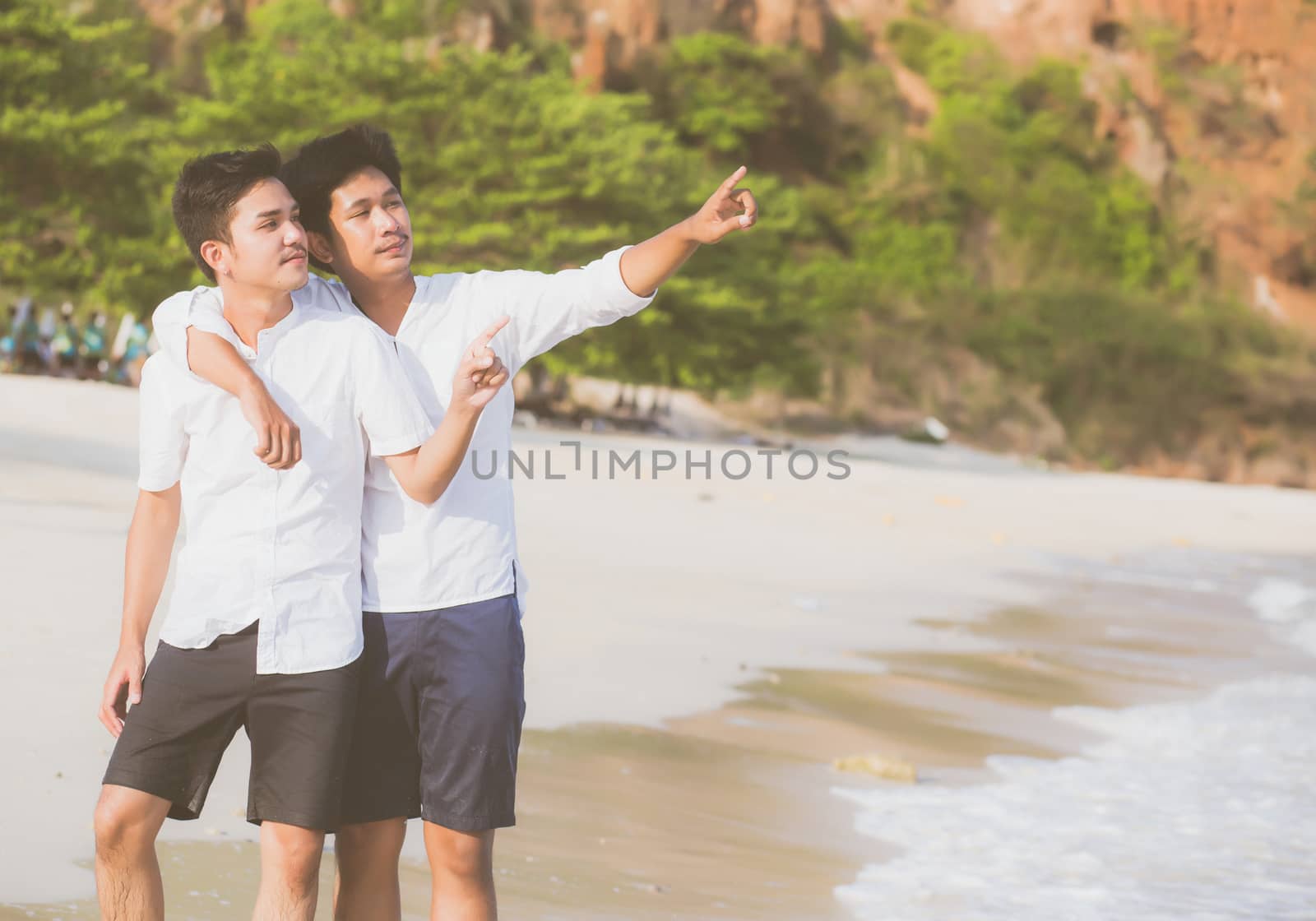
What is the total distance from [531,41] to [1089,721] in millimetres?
40392

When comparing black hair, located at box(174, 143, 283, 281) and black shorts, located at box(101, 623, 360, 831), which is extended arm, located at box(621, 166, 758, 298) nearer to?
black hair, located at box(174, 143, 283, 281)

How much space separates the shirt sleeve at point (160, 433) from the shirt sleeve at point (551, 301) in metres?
0.56

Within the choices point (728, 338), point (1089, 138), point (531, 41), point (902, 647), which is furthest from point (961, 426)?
point (902, 647)

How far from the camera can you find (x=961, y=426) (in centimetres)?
3775

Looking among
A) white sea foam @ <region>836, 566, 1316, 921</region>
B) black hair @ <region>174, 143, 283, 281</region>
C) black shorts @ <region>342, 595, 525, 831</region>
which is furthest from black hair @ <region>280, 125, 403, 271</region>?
white sea foam @ <region>836, 566, 1316, 921</region>

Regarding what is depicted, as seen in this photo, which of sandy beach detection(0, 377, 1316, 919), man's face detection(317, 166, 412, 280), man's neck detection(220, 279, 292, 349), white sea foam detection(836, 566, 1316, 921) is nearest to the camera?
man's neck detection(220, 279, 292, 349)

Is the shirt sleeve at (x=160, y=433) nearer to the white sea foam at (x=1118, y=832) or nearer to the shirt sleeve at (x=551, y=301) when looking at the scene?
the shirt sleeve at (x=551, y=301)

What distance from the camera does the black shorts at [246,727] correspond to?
106 inches

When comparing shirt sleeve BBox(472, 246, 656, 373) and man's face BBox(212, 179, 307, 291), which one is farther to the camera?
shirt sleeve BBox(472, 246, 656, 373)

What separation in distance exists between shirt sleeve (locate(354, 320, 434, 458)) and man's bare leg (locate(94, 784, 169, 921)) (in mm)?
692

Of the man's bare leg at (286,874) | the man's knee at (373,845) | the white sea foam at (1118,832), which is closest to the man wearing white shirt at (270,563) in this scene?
the man's bare leg at (286,874)

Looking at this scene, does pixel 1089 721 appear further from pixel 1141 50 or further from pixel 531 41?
pixel 1141 50

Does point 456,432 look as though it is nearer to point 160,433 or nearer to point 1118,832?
point 160,433

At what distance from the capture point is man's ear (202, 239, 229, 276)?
9.11ft
